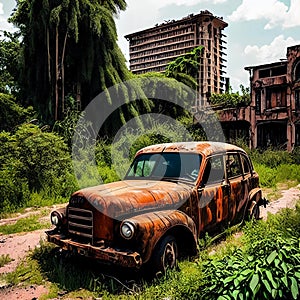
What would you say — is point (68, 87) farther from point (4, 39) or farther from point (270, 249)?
point (270, 249)

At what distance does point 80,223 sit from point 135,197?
0.79 meters

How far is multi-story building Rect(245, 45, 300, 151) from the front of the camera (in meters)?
21.5

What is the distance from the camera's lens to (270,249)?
373 centimetres

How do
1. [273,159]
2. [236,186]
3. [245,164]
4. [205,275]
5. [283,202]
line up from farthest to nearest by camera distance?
1. [273,159]
2. [283,202]
3. [245,164]
4. [236,186]
5. [205,275]

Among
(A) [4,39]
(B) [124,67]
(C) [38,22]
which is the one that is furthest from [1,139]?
(A) [4,39]

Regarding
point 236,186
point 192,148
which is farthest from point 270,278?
point 236,186

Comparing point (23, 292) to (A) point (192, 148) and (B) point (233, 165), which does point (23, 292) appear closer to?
(A) point (192, 148)

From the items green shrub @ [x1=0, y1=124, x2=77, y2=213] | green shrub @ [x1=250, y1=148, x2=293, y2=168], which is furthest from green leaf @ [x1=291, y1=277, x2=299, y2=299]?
green shrub @ [x1=250, y1=148, x2=293, y2=168]

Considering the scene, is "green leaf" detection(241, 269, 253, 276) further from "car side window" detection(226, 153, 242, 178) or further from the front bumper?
"car side window" detection(226, 153, 242, 178)

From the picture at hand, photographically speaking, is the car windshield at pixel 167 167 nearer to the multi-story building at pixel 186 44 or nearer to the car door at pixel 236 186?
the car door at pixel 236 186

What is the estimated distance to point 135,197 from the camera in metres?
4.70

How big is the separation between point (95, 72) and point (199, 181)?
1508 cm

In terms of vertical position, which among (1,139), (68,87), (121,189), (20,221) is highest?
(68,87)

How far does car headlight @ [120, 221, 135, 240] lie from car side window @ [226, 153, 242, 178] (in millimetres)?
2492
